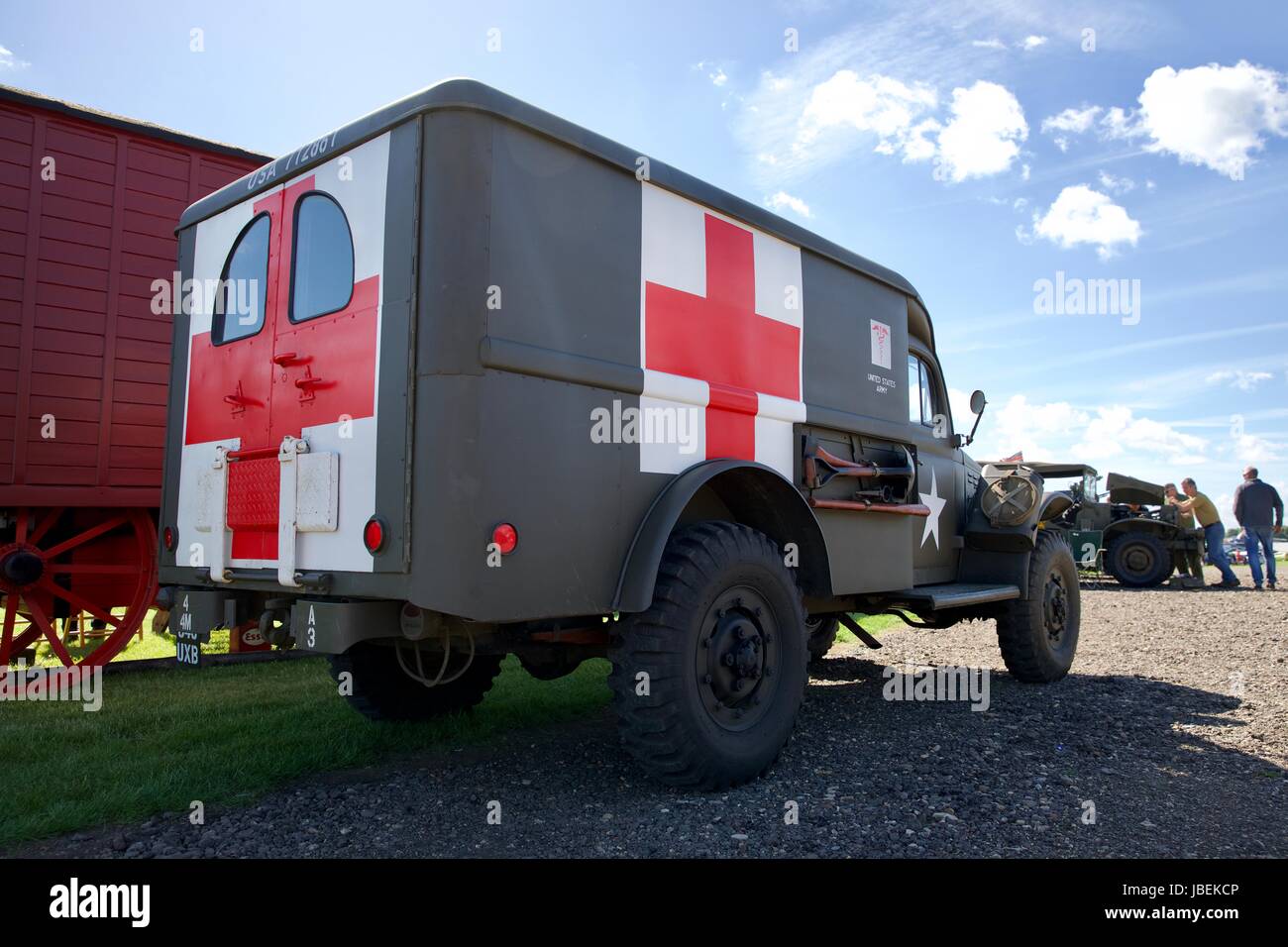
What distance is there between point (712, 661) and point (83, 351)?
5.18 meters

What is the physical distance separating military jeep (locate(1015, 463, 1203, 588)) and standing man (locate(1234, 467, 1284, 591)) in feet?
3.59

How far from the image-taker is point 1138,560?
1547cm

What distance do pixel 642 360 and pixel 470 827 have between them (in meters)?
1.95

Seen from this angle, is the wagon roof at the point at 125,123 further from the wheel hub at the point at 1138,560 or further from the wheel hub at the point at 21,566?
the wheel hub at the point at 1138,560

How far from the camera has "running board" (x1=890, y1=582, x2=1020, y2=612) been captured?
17.0ft

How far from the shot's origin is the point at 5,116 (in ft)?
19.8

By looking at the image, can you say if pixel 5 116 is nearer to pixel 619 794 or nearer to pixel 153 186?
pixel 153 186

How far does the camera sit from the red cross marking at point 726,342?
152 inches

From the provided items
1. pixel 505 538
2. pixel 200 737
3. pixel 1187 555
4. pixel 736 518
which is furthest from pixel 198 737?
pixel 1187 555

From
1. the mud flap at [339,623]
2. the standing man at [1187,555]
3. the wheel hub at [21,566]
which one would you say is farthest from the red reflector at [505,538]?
the standing man at [1187,555]

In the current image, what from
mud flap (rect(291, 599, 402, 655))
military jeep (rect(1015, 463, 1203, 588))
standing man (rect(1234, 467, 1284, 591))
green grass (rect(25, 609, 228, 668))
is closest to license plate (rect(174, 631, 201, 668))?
mud flap (rect(291, 599, 402, 655))

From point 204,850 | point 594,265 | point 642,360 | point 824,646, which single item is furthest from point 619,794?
point 824,646

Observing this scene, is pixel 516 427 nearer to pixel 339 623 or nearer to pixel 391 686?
pixel 339 623

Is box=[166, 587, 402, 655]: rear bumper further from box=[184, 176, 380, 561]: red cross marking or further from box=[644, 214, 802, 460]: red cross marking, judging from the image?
box=[644, 214, 802, 460]: red cross marking
